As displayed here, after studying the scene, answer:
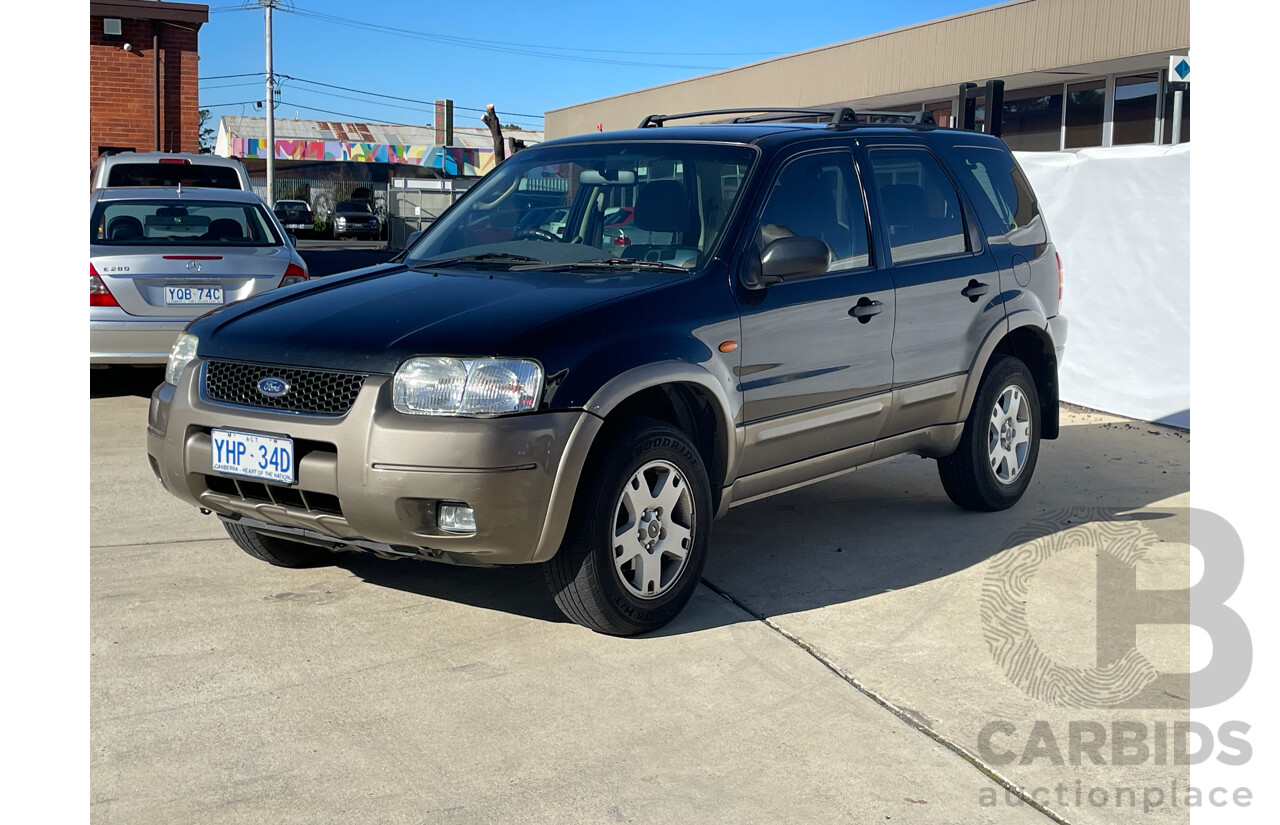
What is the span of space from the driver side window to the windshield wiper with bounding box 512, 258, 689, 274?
0.43 metres

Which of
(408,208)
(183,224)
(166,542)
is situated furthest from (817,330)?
(408,208)

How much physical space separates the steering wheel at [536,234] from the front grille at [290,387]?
4.61ft

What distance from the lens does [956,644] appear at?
465cm

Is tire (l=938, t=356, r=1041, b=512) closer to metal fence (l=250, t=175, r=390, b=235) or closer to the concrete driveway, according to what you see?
the concrete driveway

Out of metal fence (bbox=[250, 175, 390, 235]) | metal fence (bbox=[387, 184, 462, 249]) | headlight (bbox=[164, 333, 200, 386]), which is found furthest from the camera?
metal fence (bbox=[250, 175, 390, 235])

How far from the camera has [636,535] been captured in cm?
454

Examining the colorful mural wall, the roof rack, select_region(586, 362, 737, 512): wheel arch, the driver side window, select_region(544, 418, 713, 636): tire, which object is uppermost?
the colorful mural wall

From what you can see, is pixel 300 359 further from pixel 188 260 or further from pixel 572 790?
pixel 188 260

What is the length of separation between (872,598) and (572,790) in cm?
206

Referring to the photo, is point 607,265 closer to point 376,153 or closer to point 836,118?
point 836,118

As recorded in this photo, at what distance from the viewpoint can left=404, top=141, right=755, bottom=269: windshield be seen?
513 centimetres

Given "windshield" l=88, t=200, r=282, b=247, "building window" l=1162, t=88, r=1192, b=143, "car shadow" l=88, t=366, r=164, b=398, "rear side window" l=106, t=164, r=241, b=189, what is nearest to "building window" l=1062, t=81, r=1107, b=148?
"building window" l=1162, t=88, r=1192, b=143

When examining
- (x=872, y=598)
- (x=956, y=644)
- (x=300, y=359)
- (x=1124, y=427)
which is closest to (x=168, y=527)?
(x=300, y=359)

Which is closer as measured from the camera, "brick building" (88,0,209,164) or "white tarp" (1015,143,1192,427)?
"white tarp" (1015,143,1192,427)
